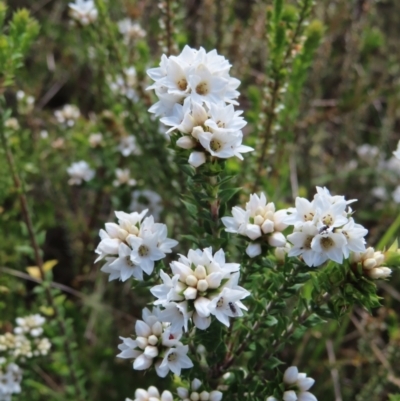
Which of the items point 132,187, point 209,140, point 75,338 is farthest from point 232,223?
point 75,338

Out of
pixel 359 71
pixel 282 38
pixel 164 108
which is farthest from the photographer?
pixel 359 71

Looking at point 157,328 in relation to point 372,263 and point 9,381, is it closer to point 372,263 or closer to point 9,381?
point 372,263

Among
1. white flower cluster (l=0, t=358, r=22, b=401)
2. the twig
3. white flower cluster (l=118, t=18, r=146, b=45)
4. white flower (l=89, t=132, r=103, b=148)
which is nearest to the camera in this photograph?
white flower cluster (l=0, t=358, r=22, b=401)

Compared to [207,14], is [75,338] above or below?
below

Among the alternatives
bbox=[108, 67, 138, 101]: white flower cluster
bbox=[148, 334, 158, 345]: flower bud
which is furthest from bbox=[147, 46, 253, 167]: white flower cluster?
bbox=[108, 67, 138, 101]: white flower cluster

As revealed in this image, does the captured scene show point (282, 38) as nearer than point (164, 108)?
No

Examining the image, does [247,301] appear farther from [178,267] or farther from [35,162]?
[35,162]

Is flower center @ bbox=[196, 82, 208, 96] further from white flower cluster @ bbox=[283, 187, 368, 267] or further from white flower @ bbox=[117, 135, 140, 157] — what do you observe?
white flower @ bbox=[117, 135, 140, 157]
